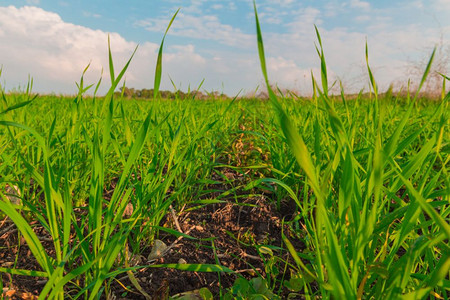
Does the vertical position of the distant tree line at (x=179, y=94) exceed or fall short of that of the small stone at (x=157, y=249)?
it exceeds it

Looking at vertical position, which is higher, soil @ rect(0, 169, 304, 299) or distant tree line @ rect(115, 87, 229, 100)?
distant tree line @ rect(115, 87, 229, 100)

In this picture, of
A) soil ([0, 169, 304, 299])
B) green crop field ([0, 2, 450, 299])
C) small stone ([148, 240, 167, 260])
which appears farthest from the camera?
small stone ([148, 240, 167, 260])

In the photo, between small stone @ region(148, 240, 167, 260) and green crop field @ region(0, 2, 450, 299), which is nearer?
green crop field @ region(0, 2, 450, 299)

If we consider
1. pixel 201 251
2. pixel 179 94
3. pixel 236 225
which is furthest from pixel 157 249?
pixel 179 94

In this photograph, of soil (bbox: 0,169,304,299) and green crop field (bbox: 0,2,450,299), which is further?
soil (bbox: 0,169,304,299)

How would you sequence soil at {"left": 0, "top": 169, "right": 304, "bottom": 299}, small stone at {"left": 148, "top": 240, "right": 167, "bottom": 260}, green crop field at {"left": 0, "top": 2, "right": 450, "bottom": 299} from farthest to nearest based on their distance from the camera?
1. small stone at {"left": 148, "top": 240, "right": 167, "bottom": 260}
2. soil at {"left": 0, "top": 169, "right": 304, "bottom": 299}
3. green crop field at {"left": 0, "top": 2, "right": 450, "bottom": 299}

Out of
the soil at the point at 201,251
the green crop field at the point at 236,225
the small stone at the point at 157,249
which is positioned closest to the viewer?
the green crop field at the point at 236,225

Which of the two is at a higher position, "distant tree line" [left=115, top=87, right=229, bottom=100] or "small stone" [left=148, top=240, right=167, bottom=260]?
"distant tree line" [left=115, top=87, right=229, bottom=100]

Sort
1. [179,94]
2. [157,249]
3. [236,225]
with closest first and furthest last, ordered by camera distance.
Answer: [157,249] < [236,225] < [179,94]

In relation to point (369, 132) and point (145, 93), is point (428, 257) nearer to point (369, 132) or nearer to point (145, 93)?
point (369, 132)

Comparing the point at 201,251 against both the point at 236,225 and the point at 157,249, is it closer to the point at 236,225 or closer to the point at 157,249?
the point at 157,249

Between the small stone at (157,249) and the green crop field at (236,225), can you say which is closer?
the green crop field at (236,225)

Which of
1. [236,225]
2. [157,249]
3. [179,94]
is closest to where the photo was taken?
[157,249]

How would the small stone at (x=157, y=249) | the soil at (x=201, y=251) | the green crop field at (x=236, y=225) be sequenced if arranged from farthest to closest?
the small stone at (x=157, y=249) → the soil at (x=201, y=251) → the green crop field at (x=236, y=225)
